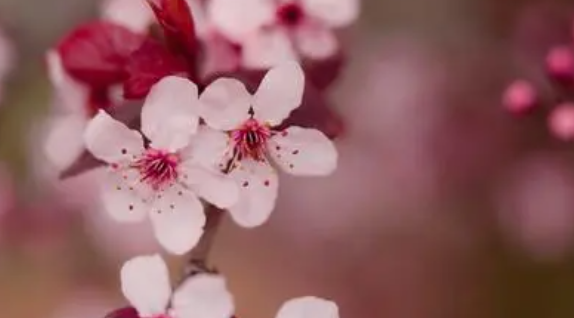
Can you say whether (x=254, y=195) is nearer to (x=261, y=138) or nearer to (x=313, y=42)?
(x=261, y=138)

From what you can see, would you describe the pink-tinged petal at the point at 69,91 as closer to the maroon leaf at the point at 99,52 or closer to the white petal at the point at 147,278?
the maroon leaf at the point at 99,52

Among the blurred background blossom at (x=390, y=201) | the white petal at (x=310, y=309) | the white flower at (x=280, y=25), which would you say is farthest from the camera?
the blurred background blossom at (x=390, y=201)

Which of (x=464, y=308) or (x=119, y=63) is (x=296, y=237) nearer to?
(x=464, y=308)

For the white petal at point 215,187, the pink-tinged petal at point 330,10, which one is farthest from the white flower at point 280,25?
the white petal at point 215,187

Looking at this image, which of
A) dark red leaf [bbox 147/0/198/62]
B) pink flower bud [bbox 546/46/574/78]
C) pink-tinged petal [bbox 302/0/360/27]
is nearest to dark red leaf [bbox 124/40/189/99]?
dark red leaf [bbox 147/0/198/62]

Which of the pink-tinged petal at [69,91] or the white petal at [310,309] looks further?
the pink-tinged petal at [69,91]

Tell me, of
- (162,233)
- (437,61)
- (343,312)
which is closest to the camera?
(162,233)

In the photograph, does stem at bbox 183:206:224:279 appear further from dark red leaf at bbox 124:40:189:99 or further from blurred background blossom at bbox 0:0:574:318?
blurred background blossom at bbox 0:0:574:318

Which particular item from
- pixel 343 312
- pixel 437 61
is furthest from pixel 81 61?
pixel 437 61
